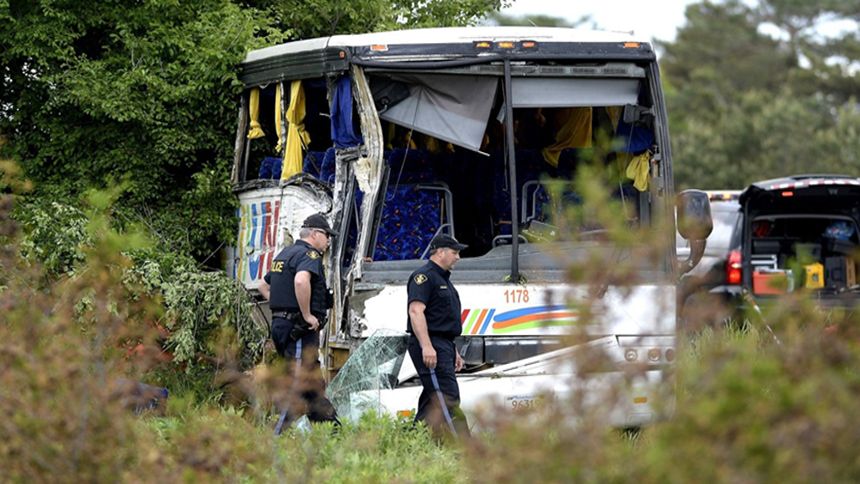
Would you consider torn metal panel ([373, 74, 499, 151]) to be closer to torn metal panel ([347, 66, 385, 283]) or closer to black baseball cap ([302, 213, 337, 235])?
torn metal panel ([347, 66, 385, 283])

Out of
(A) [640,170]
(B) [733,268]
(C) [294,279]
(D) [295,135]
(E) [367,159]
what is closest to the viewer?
(C) [294,279]

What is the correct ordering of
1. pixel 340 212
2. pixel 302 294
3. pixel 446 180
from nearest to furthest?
pixel 302 294 → pixel 340 212 → pixel 446 180

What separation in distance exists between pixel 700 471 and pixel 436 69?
5754 millimetres

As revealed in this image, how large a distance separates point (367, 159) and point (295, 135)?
1.33 meters

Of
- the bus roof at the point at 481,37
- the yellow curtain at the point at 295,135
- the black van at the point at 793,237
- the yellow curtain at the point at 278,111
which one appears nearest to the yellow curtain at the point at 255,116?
A: the yellow curtain at the point at 278,111

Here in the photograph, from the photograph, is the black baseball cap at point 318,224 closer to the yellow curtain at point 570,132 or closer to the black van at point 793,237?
the yellow curtain at point 570,132

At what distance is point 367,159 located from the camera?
28.4ft

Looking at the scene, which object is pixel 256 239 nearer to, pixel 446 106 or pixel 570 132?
pixel 446 106

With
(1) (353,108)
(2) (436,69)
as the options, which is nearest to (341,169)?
(1) (353,108)

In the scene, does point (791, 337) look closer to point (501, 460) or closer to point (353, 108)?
point (501, 460)

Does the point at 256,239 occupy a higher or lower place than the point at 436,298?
higher

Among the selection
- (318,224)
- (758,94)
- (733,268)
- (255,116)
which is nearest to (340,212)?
(318,224)

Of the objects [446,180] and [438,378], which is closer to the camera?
[438,378]

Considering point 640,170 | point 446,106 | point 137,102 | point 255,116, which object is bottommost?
point 640,170
